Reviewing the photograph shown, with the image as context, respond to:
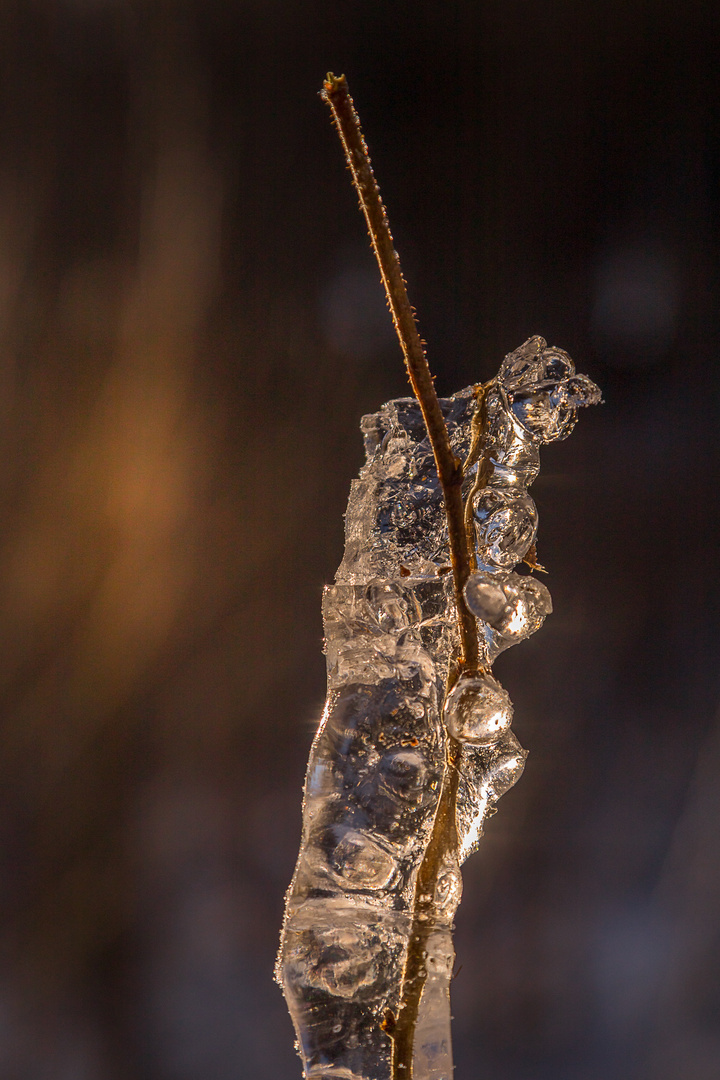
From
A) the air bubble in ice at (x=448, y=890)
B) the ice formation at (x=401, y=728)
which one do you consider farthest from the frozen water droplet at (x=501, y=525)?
the air bubble in ice at (x=448, y=890)

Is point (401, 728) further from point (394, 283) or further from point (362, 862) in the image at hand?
point (394, 283)

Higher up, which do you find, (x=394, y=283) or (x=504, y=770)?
(x=394, y=283)

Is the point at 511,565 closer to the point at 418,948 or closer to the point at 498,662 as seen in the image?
the point at 418,948

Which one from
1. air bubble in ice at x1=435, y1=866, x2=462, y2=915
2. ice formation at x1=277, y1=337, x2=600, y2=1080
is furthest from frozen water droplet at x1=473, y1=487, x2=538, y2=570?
air bubble in ice at x1=435, y1=866, x2=462, y2=915

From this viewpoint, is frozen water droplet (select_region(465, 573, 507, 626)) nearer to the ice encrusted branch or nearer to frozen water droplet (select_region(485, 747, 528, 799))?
the ice encrusted branch

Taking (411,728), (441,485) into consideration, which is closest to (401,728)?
(411,728)

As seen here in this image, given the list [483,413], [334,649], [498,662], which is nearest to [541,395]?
[483,413]
